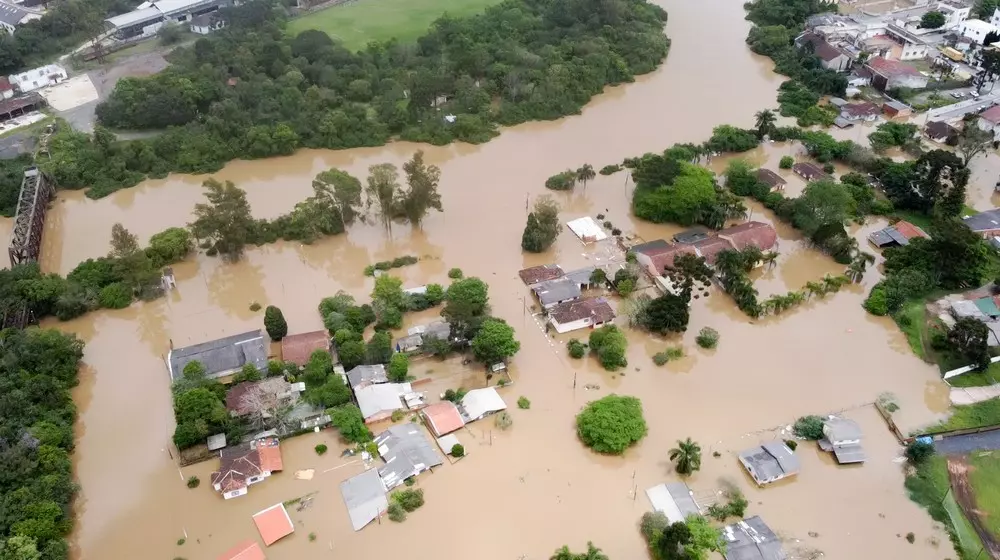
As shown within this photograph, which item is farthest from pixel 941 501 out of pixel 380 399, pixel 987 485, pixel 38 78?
pixel 38 78

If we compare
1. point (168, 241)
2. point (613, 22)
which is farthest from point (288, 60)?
point (613, 22)

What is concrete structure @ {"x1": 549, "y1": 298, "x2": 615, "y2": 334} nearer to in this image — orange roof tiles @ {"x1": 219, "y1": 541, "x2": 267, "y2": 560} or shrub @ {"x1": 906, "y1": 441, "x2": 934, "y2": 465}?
shrub @ {"x1": 906, "y1": 441, "x2": 934, "y2": 465}

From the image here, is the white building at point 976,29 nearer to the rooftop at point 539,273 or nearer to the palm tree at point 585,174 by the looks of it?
the palm tree at point 585,174

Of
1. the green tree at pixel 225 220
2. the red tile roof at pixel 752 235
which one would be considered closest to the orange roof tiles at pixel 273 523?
the green tree at pixel 225 220

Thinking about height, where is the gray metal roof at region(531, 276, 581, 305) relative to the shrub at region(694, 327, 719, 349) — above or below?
above

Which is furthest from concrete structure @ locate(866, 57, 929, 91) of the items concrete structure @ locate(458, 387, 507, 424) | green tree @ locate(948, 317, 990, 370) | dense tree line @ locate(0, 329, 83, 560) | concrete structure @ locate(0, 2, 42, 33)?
concrete structure @ locate(0, 2, 42, 33)

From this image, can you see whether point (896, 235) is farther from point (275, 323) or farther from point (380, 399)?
point (275, 323)

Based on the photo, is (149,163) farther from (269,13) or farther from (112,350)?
(269,13)

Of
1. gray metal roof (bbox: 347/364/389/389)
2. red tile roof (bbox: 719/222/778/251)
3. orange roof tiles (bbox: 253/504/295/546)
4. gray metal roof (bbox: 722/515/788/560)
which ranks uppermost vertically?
gray metal roof (bbox: 347/364/389/389)
